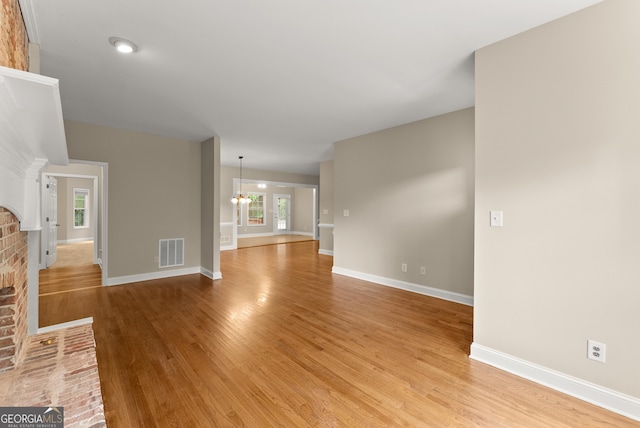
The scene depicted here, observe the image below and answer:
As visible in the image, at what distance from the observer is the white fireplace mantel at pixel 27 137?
0.93 metres

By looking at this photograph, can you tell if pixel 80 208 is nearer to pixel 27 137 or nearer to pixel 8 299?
pixel 8 299

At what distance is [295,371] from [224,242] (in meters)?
7.09

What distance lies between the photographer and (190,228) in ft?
17.8

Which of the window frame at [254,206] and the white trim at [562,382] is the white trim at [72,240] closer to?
the window frame at [254,206]

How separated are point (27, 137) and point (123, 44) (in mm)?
1369

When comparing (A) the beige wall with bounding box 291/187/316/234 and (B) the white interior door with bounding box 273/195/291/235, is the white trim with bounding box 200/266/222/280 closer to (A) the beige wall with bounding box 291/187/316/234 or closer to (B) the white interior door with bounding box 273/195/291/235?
(B) the white interior door with bounding box 273/195/291/235

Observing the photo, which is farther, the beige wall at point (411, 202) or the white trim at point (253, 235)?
the white trim at point (253, 235)

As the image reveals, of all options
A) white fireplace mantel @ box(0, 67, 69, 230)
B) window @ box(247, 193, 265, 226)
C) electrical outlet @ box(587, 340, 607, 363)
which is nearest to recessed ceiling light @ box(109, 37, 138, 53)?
white fireplace mantel @ box(0, 67, 69, 230)

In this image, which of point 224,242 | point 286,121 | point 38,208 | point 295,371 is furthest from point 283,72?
point 224,242

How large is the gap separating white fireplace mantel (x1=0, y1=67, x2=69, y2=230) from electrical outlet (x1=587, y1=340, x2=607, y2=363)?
3.15 m

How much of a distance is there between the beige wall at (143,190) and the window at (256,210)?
6740 millimetres

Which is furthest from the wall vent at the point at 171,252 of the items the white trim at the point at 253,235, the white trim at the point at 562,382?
the white trim at the point at 253,235

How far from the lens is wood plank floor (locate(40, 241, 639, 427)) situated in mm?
1720

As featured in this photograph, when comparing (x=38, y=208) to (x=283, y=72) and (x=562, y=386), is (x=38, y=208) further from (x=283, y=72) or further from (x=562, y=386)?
(x=562, y=386)
